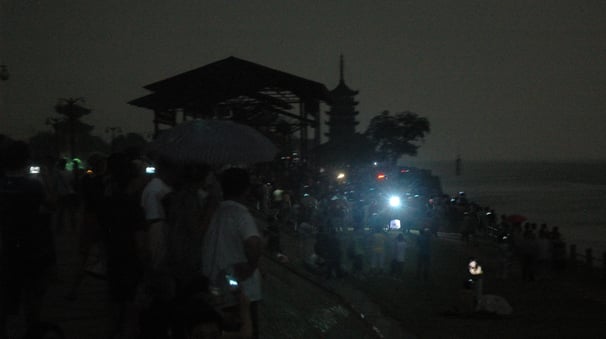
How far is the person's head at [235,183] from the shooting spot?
514cm

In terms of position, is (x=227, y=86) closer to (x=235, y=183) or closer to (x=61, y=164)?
(x=61, y=164)

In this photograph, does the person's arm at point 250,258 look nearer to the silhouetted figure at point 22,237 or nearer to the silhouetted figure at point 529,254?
the silhouetted figure at point 22,237

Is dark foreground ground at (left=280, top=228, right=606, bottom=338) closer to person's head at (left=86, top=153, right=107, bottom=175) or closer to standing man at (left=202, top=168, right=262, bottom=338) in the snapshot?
person's head at (left=86, top=153, right=107, bottom=175)

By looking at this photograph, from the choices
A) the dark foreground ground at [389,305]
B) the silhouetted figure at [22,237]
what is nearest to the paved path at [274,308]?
the dark foreground ground at [389,305]

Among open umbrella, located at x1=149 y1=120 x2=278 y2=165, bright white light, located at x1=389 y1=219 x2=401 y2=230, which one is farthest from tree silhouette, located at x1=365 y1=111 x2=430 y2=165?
open umbrella, located at x1=149 y1=120 x2=278 y2=165

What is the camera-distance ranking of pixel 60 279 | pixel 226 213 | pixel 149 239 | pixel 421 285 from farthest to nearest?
pixel 421 285, pixel 60 279, pixel 149 239, pixel 226 213

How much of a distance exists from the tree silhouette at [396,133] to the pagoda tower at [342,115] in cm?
545

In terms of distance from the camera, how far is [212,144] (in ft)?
20.1

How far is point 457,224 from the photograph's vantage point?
35.3 metres

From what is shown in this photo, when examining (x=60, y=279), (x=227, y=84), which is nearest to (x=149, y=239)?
(x=60, y=279)

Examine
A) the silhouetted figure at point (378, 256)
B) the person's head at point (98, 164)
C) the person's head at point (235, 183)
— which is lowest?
the silhouetted figure at point (378, 256)

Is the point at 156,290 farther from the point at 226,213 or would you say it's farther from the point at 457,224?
the point at 457,224

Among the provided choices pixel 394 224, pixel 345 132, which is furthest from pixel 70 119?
pixel 345 132

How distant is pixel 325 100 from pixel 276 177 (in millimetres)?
5988
